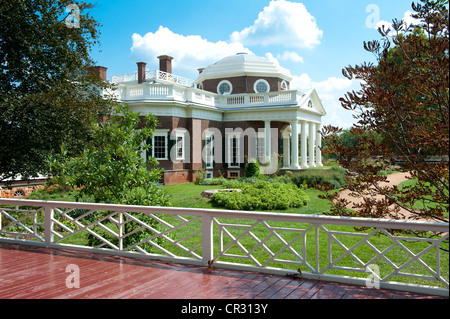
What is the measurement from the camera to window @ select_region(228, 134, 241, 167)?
27.6 m

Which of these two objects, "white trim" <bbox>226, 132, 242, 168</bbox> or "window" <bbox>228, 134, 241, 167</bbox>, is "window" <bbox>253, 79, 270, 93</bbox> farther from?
"window" <bbox>228, 134, 241, 167</bbox>

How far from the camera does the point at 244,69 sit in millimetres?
30516

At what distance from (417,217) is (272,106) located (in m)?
22.4

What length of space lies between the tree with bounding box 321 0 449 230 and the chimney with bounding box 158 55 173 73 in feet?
80.2

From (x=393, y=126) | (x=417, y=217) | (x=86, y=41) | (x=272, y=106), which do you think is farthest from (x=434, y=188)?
(x=272, y=106)

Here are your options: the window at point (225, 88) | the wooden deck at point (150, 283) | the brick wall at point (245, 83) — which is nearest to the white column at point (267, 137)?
the brick wall at point (245, 83)

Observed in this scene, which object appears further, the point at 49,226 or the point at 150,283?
the point at 49,226

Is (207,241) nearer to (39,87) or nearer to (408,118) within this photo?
(408,118)

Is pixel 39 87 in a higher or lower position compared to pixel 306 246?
higher

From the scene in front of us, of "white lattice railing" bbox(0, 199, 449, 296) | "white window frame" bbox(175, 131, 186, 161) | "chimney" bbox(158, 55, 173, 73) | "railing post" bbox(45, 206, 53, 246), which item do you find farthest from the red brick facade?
"railing post" bbox(45, 206, 53, 246)

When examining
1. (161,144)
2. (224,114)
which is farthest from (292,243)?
(224,114)

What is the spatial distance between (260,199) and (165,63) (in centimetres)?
1789

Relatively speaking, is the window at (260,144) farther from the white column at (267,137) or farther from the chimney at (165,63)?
the chimney at (165,63)
